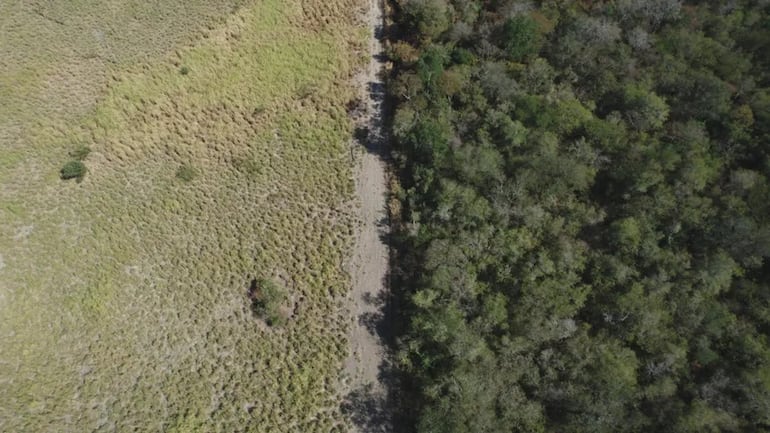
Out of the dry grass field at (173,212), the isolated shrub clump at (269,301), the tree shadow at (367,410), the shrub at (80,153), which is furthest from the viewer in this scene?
the shrub at (80,153)

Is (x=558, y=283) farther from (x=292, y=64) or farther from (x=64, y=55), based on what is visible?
(x=64, y=55)

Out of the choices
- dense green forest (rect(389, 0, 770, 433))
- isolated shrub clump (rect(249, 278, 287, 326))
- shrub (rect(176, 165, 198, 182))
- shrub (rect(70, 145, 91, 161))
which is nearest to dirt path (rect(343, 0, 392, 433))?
dense green forest (rect(389, 0, 770, 433))

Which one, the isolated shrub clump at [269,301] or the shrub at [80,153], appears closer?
the isolated shrub clump at [269,301]

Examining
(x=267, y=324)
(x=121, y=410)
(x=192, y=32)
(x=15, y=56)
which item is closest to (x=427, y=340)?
(x=267, y=324)

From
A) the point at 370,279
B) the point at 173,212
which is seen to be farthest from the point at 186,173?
the point at 370,279

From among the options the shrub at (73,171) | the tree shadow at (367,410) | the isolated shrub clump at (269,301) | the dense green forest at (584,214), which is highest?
the dense green forest at (584,214)

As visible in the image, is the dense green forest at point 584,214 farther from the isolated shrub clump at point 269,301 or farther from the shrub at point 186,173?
the shrub at point 186,173

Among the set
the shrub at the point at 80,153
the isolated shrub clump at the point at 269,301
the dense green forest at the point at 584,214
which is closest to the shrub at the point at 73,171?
the shrub at the point at 80,153
